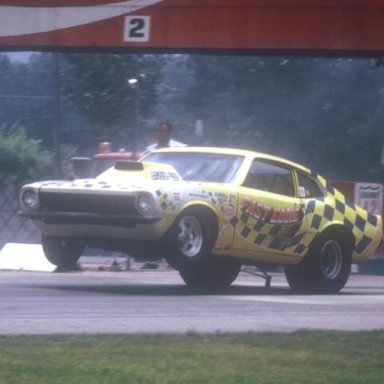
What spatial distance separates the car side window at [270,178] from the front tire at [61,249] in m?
1.96

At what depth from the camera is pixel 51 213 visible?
13312 mm

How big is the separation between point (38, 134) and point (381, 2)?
69.0 feet

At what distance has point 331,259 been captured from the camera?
47.9ft

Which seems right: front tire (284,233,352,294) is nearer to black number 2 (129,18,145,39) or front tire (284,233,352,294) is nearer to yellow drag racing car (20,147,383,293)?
yellow drag racing car (20,147,383,293)

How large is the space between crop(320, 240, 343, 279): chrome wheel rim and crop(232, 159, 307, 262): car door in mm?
399

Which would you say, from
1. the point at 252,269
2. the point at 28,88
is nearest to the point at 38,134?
the point at 28,88

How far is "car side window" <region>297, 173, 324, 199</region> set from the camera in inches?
566

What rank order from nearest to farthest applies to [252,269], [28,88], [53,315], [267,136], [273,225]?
[53,315], [273,225], [252,269], [267,136], [28,88]

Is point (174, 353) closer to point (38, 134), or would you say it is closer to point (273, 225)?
point (273, 225)

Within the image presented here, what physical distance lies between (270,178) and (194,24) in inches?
78.4

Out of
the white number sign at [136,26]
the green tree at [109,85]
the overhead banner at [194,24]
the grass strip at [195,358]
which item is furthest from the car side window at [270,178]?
the green tree at [109,85]

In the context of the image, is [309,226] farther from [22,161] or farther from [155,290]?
[22,161]

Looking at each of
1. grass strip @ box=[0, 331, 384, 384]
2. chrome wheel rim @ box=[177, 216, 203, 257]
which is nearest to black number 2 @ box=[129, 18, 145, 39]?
chrome wheel rim @ box=[177, 216, 203, 257]

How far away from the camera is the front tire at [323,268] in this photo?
47.0 feet
